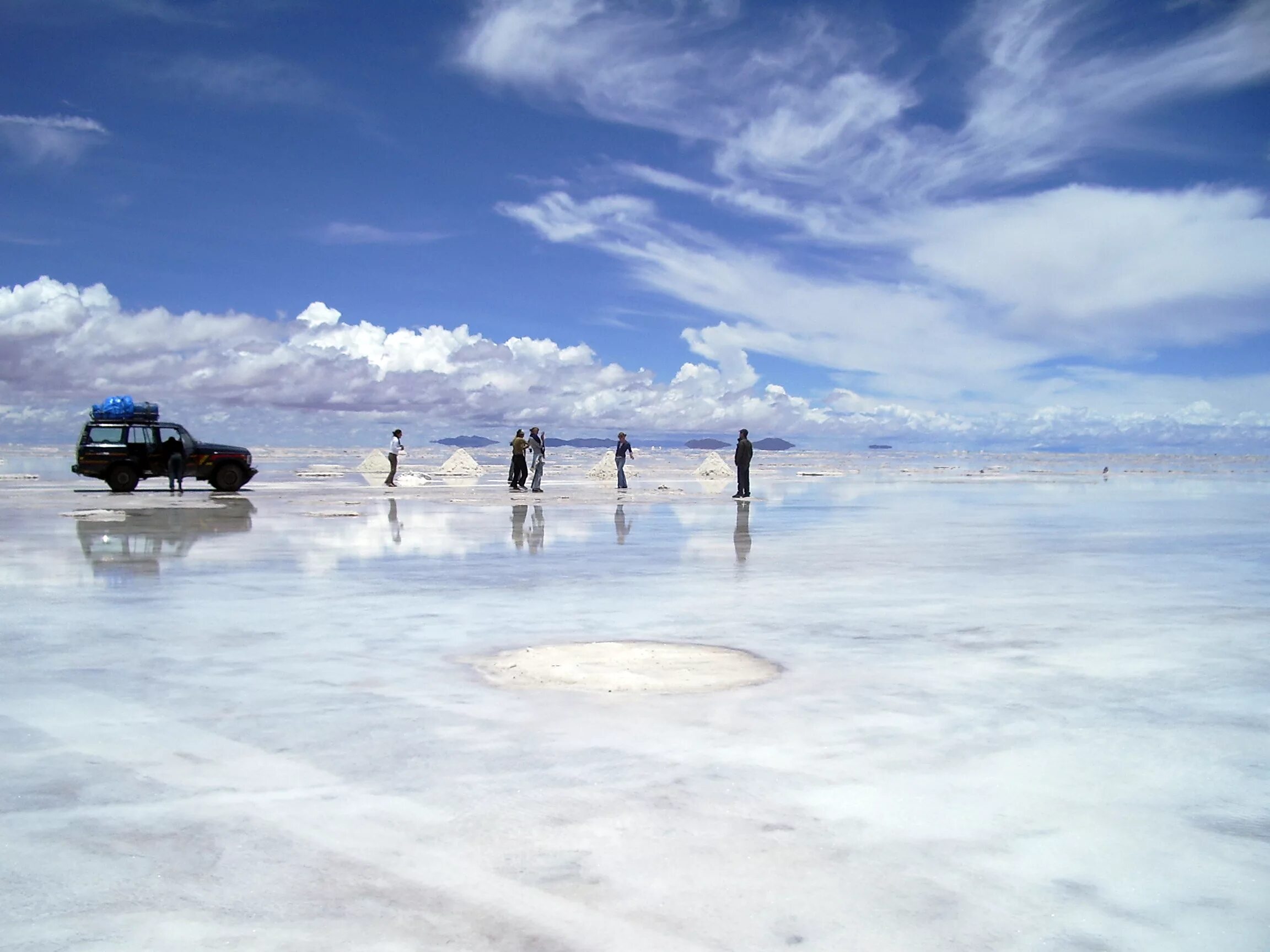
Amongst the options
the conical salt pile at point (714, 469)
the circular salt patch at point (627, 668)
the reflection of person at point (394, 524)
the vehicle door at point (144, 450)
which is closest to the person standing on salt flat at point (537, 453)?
the reflection of person at point (394, 524)

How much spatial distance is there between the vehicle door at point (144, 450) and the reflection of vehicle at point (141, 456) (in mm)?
16

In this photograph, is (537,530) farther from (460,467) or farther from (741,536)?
(460,467)

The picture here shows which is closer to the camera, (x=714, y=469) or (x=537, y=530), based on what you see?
(x=537, y=530)

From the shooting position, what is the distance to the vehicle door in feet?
95.0

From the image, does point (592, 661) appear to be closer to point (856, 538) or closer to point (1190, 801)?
point (1190, 801)

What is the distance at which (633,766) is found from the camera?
4.87m

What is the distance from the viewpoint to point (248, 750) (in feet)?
16.8

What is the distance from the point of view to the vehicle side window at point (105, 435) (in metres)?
28.6

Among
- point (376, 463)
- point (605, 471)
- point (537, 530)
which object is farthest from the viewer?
point (376, 463)

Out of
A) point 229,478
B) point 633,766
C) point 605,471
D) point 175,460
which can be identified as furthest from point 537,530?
point 605,471

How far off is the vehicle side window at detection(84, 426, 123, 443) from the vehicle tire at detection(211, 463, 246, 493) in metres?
2.71

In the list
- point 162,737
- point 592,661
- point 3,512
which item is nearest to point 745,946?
point 162,737

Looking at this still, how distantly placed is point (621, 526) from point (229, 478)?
15.9 m

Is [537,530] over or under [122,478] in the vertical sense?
under
